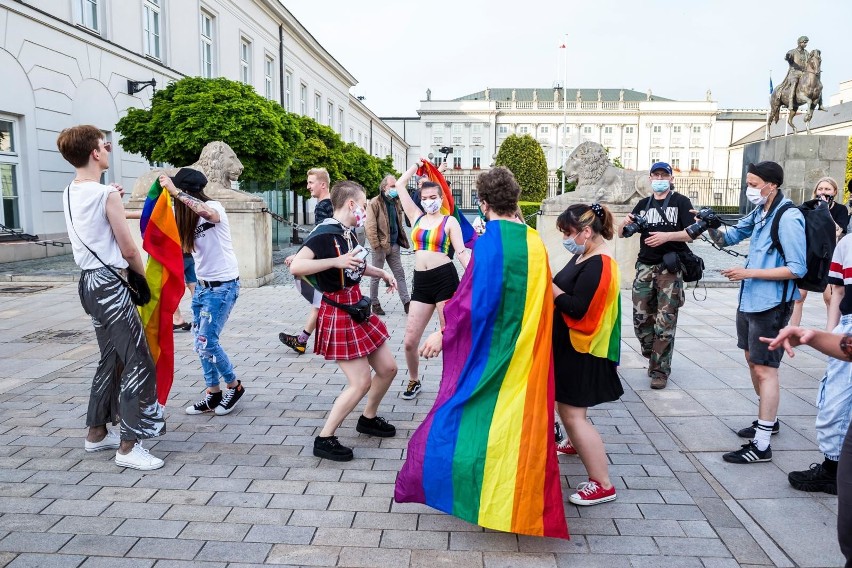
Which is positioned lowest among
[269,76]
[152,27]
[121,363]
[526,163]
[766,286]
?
[121,363]

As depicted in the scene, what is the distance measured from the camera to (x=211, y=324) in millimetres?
4836

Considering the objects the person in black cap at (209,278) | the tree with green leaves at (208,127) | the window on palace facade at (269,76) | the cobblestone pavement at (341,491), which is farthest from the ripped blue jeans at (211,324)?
the window on palace facade at (269,76)

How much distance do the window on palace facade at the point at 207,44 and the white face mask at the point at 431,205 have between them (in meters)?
23.7

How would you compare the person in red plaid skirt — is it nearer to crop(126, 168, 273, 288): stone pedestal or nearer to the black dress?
the black dress

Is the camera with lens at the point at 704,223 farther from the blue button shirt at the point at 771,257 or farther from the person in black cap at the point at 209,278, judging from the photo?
the person in black cap at the point at 209,278

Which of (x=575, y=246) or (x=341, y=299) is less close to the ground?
(x=575, y=246)

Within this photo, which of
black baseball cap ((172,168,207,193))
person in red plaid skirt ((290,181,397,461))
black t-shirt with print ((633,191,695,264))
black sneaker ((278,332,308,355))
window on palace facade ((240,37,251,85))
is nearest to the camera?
person in red plaid skirt ((290,181,397,461))

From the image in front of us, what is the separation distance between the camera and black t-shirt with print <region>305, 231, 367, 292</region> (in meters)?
3.90

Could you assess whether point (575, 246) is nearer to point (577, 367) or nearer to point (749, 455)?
point (577, 367)

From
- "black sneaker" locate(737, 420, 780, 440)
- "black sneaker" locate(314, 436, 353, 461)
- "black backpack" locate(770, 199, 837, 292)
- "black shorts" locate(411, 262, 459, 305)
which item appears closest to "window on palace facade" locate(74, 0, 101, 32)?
"black shorts" locate(411, 262, 459, 305)

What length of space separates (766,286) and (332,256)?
9.04 feet

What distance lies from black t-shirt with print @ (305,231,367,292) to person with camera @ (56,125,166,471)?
1.04m

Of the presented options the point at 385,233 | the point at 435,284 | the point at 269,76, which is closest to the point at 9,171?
the point at 385,233

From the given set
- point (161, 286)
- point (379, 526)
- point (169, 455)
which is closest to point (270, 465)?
point (169, 455)
